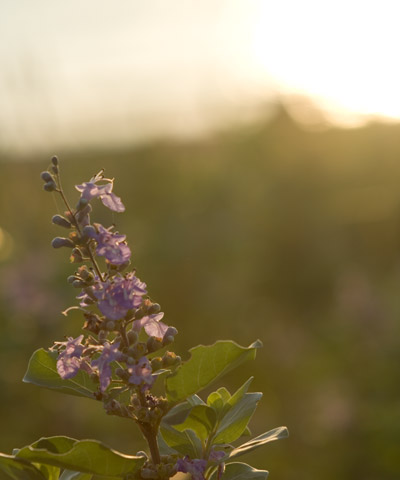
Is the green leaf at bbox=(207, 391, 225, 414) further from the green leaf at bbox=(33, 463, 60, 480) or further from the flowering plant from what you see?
the green leaf at bbox=(33, 463, 60, 480)

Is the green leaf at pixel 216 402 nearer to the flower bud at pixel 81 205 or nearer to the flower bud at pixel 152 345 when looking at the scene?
the flower bud at pixel 152 345

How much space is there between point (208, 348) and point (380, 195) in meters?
11.2

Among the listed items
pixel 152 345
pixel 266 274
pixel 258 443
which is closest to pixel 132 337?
pixel 152 345

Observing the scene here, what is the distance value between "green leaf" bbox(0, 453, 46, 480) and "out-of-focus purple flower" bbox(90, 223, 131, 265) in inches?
12.2

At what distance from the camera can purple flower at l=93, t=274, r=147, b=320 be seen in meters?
1.00

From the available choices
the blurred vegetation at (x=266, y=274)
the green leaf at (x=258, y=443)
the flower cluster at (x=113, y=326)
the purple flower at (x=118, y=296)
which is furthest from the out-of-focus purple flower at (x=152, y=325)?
the blurred vegetation at (x=266, y=274)

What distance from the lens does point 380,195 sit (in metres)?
11.8

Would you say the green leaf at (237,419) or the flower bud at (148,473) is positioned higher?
the green leaf at (237,419)

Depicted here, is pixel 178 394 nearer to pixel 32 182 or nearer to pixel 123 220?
pixel 123 220

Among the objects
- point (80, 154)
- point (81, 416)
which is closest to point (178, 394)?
point (81, 416)

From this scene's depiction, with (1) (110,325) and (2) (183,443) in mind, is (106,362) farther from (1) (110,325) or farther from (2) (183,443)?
(2) (183,443)

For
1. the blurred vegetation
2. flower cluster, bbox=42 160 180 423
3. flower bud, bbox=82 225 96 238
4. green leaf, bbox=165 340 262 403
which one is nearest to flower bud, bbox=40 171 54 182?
flower cluster, bbox=42 160 180 423

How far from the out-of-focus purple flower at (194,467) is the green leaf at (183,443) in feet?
0.17

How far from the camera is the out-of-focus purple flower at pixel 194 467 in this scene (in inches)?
41.3
